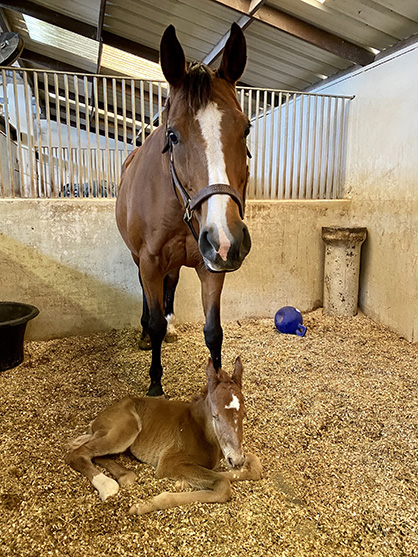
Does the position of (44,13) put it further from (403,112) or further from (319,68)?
(403,112)

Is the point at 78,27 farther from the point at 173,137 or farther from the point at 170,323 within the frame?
the point at 173,137

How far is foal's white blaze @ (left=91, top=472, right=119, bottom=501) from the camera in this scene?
1.27 meters

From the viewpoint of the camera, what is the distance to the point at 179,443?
1.42 meters

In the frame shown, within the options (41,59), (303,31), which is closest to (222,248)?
(303,31)

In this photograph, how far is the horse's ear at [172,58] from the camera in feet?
4.76

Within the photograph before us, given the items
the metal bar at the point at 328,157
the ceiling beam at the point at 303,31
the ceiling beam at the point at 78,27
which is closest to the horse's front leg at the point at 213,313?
the metal bar at the point at 328,157

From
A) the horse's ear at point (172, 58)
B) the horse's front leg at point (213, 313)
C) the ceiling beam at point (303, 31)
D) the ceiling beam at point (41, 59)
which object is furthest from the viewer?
the ceiling beam at point (41, 59)

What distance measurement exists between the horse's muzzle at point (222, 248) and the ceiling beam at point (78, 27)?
14.5ft

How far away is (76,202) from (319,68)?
2988mm

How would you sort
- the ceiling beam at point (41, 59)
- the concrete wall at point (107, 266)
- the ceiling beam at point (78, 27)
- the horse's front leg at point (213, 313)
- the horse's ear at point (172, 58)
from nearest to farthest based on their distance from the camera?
the horse's ear at point (172, 58)
the horse's front leg at point (213, 313)
the concrete wall at point (107, 266)
the ceiling beam at point (78, 27)
the ceiling beam at point (41, 59)

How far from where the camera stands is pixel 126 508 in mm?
1233

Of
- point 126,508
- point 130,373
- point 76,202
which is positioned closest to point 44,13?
point 76,202

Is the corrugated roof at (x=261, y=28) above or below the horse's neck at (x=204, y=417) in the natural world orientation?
above

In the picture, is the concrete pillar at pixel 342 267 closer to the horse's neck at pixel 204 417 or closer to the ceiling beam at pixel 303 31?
the ceiling beam at pixel 303 31
